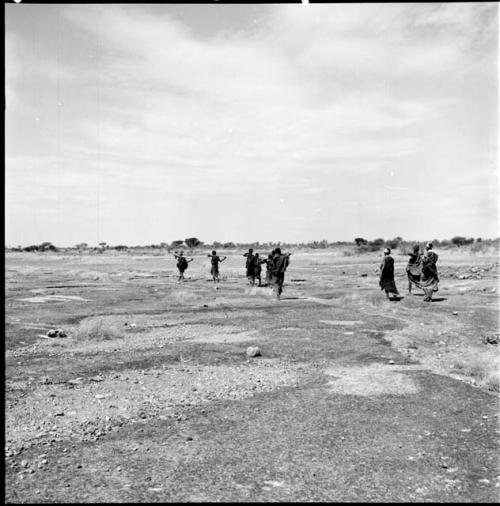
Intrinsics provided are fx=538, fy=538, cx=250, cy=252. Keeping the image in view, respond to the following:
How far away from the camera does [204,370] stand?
27.6ft

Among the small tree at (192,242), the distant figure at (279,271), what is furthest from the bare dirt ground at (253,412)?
the small tree at (192,242)

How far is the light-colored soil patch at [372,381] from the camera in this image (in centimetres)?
723

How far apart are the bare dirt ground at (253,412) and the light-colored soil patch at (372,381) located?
0.04 metres

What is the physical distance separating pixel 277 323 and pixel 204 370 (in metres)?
5.03

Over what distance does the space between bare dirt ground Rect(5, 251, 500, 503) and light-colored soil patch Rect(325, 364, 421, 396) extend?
1.6 inches

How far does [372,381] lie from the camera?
25.3 feet

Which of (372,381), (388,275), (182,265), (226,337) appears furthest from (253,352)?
(182,265)

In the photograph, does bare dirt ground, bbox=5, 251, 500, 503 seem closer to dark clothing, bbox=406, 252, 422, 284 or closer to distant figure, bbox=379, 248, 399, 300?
distant figure, bbox=379, 248, 399, 300

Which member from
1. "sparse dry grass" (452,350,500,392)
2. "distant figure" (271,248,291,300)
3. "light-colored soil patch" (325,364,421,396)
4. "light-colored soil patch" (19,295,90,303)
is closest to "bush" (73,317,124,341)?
"light-colored soil patch" (325,364,421,396)

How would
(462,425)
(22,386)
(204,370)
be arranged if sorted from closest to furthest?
(462,425)
(22,386)
(204,370)

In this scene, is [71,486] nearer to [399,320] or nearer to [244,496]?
[244,496]

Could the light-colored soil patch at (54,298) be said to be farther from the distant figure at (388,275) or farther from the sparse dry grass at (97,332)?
the distant figure at (388,275)

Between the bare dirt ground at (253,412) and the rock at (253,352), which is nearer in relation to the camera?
the bare dirt ground at (253,412)

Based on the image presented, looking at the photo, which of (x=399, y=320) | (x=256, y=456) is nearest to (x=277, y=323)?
(x=399, y=320)
